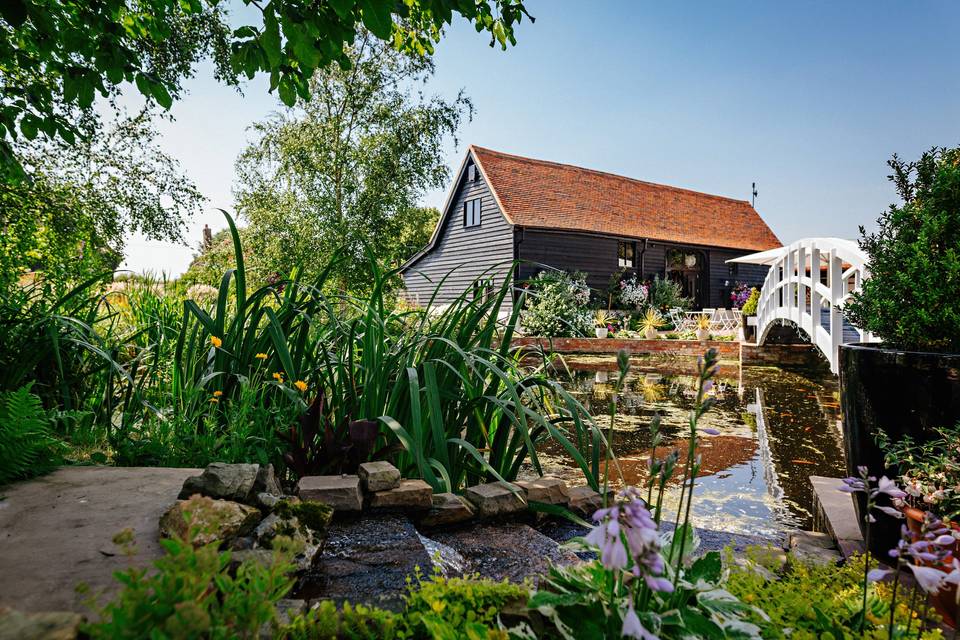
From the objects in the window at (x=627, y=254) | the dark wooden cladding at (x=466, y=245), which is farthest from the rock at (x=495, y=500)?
the window at (x=627, y=254)

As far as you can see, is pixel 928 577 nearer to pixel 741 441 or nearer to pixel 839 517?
pixel 839 517

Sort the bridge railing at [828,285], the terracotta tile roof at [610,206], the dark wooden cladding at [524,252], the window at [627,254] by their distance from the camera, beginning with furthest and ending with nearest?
1. the window at [627,254]
2. the terracotta tile roof at [610,206]
3. the dark wooden cladding at [524,252]
4. the bridge railing at [828,285]

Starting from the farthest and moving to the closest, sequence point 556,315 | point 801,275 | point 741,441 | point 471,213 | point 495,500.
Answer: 1. point 471,213
2. point 556,315
3. point 801,275
4. point 741,441
5. point 495,500

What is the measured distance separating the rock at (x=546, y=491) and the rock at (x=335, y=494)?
670 millimetres

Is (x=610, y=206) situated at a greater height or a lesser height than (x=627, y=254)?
greater

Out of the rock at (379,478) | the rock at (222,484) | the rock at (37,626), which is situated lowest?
the rock at (379,478)

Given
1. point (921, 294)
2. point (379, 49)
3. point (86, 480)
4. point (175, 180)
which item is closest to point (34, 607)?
point (86, 480)

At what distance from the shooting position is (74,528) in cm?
133

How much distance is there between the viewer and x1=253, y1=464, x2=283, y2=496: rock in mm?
Answer: 1604

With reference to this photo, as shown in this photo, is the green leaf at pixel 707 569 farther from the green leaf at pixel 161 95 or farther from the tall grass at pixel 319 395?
the green leaf at pixel 161 95

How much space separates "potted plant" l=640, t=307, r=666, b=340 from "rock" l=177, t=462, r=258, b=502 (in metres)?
13.4

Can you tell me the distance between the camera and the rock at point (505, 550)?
5.17 ft

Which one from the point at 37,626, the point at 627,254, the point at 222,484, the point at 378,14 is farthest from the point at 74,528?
the point at 627,254

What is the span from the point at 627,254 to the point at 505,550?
19.3 m
